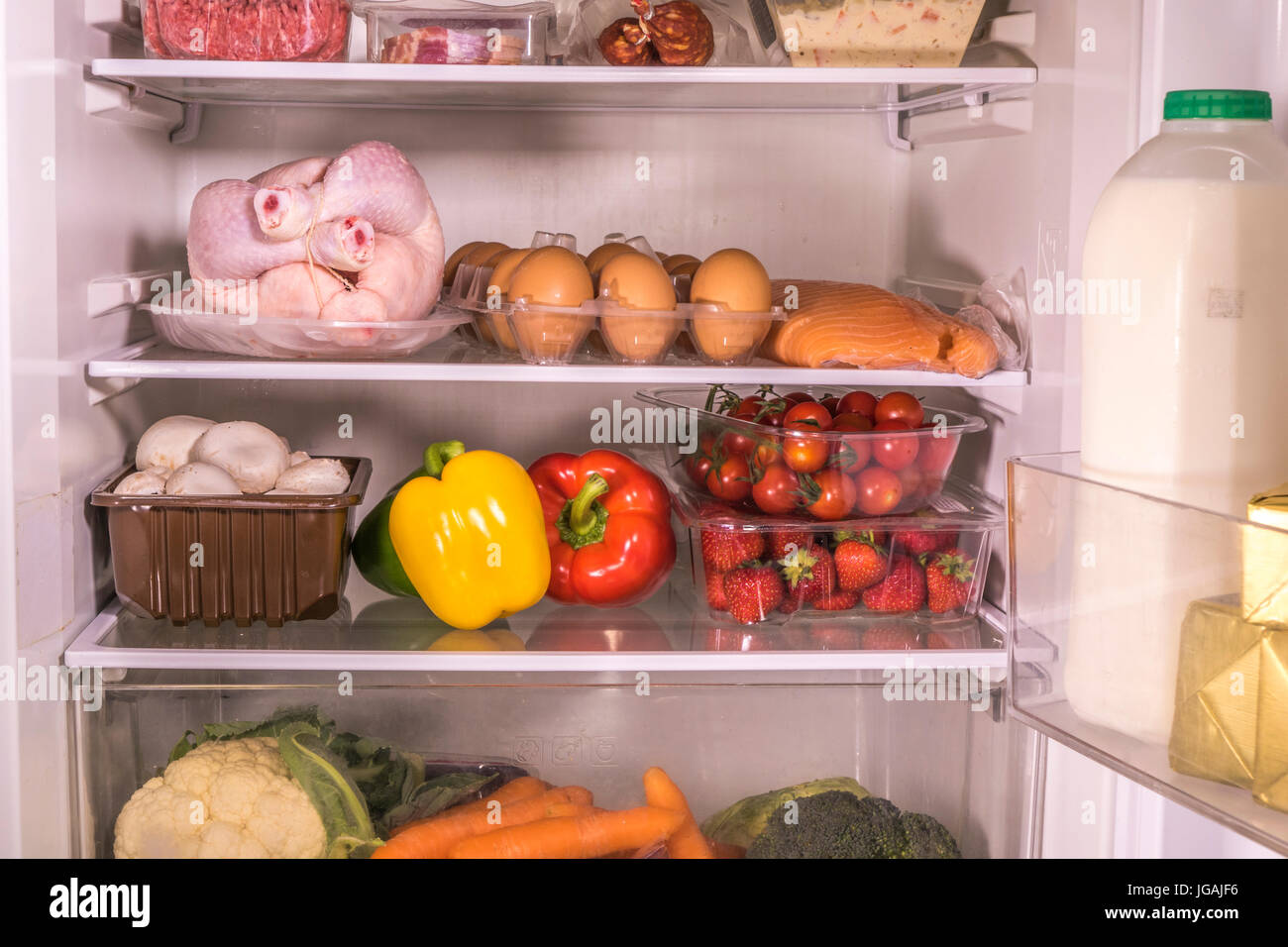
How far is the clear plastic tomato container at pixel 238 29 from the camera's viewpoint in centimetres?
131

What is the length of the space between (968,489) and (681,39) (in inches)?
26.5

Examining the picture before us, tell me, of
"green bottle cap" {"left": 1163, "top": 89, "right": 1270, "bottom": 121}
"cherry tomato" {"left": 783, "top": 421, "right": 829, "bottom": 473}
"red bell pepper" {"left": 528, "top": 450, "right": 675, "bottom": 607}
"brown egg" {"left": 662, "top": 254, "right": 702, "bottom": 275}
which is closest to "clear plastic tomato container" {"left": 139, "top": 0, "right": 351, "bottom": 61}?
"brown egg" {"left": 662, "top": 254, "right": 702, "bottom": 275}

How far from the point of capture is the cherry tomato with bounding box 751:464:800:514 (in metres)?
1.34

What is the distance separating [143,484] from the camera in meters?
1.34

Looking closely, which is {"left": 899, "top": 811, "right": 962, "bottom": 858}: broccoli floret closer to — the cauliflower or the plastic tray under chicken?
the cauliflower

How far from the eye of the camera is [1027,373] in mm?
1361

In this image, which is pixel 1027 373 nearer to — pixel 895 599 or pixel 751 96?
pixel 895 599

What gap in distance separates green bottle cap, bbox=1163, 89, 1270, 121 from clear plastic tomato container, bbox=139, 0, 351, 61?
95 centimetres

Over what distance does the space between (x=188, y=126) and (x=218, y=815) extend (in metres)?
Result: 1.02

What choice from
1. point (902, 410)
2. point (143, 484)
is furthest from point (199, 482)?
point (902, 410)

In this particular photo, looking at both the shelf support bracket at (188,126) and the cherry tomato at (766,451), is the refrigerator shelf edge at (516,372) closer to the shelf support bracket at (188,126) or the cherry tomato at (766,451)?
the cherry tomato at (766,451)

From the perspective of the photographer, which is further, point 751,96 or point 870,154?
point 870,154
